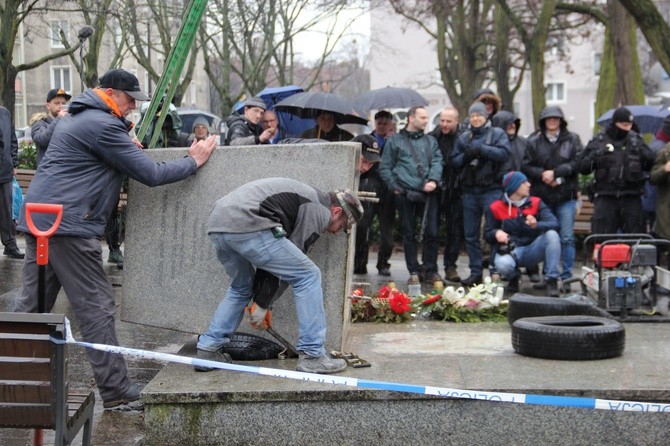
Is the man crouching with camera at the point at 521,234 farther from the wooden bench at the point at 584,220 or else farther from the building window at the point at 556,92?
the building window at the point at 556,92

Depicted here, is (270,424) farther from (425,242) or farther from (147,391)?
(425,242)

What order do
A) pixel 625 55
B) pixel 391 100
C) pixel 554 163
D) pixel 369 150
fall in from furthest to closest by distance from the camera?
pixel 625 55
pixel 391 100
pixel 554 163
pixel 369 150

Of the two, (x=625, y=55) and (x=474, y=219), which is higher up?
(x=625, y=55)

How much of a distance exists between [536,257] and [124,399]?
18.7 feet

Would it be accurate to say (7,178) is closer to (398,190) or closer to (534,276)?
(398,190)

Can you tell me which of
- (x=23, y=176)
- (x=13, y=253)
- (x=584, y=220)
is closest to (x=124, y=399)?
(x=13, y=253)

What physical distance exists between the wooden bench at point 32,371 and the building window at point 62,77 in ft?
177

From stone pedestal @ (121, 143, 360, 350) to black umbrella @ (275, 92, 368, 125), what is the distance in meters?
4.02

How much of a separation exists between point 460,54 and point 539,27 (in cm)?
884

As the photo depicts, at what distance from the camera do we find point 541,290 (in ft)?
35.2

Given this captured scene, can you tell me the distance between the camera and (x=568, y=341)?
→ 6.34 meters

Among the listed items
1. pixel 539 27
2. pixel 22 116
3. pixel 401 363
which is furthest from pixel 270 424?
pixel 22 116

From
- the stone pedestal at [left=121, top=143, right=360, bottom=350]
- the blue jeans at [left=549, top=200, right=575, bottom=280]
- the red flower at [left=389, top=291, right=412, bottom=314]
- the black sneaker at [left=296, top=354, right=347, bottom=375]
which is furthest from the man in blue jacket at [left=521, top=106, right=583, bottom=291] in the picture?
the black sneaker at [left=296, top=354, right=347, bottom=375]

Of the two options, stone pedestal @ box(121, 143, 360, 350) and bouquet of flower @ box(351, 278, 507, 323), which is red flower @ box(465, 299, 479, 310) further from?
stone pedestal @ box(121, 143, 360, 350)
